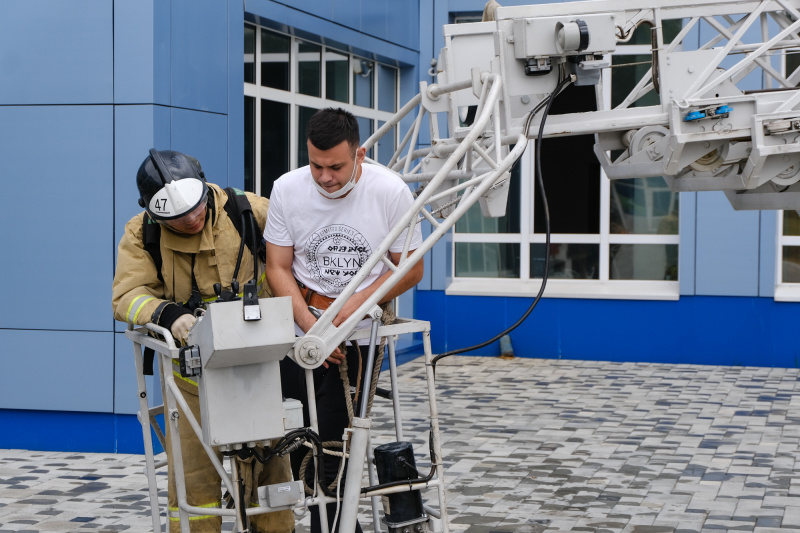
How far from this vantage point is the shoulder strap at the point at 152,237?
4633mm

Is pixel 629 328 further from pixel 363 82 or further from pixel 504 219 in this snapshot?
pixel 363 82

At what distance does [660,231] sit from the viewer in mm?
13586

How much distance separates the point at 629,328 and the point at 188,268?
9.38m

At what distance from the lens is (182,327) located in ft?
14.1

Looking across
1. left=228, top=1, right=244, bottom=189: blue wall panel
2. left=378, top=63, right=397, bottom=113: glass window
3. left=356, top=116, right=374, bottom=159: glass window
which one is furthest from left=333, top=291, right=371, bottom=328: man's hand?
left=378, top=63, right=397, bottom=113: glass window

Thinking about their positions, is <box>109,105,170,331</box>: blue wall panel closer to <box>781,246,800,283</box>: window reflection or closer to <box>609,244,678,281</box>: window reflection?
<box>609,244,678,281</box>: window reflection

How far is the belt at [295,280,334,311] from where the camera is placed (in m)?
4.68

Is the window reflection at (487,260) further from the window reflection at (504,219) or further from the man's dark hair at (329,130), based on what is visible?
the man's dark hair at (329,130)

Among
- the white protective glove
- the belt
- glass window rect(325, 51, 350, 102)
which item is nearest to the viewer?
the white protective glove

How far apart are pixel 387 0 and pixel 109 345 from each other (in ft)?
20.7

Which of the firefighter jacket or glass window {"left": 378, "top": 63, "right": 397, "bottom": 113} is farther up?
glass window {"left": 378, "top": 63, "right": 397, "bottom": 113}

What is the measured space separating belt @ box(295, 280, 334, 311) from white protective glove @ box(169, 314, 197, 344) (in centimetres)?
56

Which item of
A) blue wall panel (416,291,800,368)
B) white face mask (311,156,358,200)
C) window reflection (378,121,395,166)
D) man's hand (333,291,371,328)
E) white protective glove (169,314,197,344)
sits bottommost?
blue wall panel (416,291,800,368)

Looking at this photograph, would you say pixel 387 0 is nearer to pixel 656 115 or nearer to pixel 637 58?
pixel 637 58
